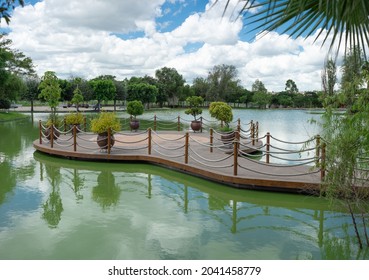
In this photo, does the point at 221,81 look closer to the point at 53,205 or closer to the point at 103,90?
the point at 103,90

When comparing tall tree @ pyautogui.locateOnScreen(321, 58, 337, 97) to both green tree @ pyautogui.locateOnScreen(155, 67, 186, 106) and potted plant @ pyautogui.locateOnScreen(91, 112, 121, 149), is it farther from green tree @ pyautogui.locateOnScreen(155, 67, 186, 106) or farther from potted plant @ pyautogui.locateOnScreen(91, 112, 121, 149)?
green tree @ pyautogui.locateOnScreen(155, 67, 186, 106)

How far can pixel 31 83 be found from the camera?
175 ft

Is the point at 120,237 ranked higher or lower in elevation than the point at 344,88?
lower

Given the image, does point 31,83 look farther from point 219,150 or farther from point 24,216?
point 24,216

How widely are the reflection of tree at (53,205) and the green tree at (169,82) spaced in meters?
69.0

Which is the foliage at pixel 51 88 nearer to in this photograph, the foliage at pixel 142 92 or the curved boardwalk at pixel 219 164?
the curved boardwalk at pixel 219 164

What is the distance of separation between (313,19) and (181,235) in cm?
376

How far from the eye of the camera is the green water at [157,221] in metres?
5.27

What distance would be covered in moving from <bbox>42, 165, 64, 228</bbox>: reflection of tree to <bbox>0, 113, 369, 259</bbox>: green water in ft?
0.06

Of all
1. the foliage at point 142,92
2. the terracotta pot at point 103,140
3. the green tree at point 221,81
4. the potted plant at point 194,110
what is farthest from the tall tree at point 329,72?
the green tree at point 221,81

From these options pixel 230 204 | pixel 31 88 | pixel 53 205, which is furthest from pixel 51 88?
pixel 31 88

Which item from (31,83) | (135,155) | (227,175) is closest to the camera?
(227,175)
